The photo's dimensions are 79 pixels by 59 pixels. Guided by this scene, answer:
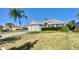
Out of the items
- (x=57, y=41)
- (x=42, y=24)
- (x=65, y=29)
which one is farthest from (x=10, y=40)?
(x=65, y=29)

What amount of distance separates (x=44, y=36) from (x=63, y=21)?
0.29m

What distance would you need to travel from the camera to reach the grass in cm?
291

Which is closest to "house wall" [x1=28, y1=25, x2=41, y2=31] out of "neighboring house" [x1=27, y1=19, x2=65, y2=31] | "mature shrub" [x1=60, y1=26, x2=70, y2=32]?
"neighboring house" [x1=27, y1=19, x2=65, y2=31]

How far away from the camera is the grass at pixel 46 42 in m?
2.91

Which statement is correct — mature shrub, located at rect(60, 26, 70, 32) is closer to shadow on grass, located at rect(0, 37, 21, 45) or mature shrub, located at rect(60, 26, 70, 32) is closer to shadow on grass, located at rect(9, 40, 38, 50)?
shadow on grass, located at rect(9, 40, 38, 50)

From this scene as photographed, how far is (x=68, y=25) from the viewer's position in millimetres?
2951

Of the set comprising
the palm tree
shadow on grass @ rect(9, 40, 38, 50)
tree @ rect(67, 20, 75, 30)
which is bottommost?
shadow on grass @ rect(9, 40, 38, 50)

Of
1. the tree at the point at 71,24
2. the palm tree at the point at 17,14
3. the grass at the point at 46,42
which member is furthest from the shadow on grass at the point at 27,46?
the tree at the point at 71,24

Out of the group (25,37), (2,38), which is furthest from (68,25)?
(2,38)

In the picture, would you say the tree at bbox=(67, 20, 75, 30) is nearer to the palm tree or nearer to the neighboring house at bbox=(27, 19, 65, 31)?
the neighboring house at bbox=(27, 19, 65, 31)

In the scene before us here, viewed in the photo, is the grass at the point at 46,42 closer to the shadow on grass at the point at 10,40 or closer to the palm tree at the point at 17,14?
the shadow on grass at the point at 10,40

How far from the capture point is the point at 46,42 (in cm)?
294

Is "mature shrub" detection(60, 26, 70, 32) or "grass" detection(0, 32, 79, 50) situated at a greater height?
"mature shrub" detection(60, 26, 70, 32)
